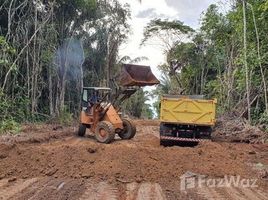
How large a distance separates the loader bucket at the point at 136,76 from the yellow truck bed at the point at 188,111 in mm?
2240

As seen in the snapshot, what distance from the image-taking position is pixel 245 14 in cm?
2008

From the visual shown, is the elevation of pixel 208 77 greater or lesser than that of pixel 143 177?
greater

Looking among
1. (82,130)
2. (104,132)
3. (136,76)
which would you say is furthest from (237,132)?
(82,130)

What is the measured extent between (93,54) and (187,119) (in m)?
20.1

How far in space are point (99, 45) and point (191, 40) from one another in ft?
32.0

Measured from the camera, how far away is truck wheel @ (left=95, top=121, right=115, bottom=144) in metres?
16.3

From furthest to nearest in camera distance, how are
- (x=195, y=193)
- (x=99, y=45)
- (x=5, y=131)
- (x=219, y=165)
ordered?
(x=99, y=45) < (x=5, y=131) < (x=219, y=165) < (x=195, y=193)

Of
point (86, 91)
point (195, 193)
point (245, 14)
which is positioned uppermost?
point (245, 14)

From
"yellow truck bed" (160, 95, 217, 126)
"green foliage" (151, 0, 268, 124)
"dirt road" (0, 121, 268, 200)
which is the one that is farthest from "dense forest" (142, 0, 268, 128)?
"dirt road" (0, 121, 268, 200)

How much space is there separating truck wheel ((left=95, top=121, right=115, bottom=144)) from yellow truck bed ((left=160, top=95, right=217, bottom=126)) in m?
2.04

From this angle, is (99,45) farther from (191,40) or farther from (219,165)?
(219,165)

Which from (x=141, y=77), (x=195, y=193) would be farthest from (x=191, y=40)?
(x=195, y=193)

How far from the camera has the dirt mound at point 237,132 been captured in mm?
17078

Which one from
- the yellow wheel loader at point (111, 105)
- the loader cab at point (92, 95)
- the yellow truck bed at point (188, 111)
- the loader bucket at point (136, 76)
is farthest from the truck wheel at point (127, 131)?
the yellow truck bed at point (188, 111)
